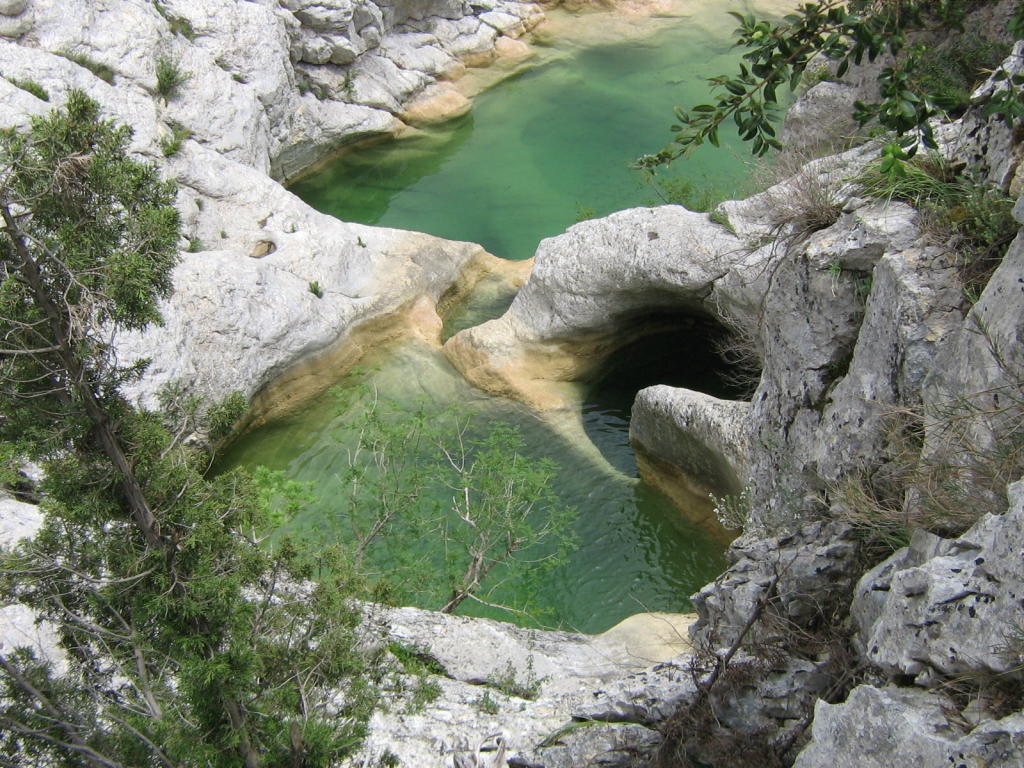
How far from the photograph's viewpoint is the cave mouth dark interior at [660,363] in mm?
16406

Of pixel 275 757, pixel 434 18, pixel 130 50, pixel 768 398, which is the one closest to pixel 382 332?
pixel 130 50

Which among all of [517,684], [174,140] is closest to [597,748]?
[517,684]

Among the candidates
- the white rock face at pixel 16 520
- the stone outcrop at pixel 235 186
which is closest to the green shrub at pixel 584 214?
the stone outcrop at pixel 235 186

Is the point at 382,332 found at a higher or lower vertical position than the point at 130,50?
lower

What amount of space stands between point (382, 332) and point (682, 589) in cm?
759

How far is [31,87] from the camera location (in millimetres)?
15172

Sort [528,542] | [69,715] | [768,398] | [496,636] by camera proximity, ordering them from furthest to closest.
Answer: [528,542], [496,636], [768,398], [69,715]

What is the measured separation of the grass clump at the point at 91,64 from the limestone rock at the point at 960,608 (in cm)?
1691

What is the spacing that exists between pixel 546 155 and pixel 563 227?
328cm

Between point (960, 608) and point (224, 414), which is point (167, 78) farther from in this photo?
point (960, 608)

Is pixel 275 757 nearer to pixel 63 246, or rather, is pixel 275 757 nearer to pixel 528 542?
pixel 63 246

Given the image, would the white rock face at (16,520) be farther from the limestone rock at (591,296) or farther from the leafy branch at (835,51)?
the leafy branch at (835,51)

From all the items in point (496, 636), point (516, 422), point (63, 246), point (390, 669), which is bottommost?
point (516, 422)

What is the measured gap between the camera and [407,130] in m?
24.5
